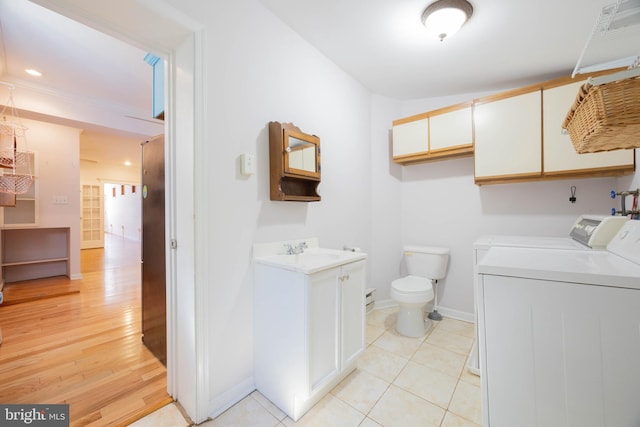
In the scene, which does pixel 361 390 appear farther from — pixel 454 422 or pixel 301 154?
pixel 301 154

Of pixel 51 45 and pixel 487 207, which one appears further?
pixel 487 207

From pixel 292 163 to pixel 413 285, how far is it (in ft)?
4.93

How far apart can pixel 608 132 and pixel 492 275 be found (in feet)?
2.08

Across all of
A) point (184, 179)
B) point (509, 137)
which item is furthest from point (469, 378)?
point (184, 179)

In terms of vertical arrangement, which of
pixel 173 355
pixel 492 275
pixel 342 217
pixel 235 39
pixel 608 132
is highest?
pixel 235 39

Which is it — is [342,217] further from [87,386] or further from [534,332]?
[87,386]

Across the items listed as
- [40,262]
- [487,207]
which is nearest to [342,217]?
[487,207]

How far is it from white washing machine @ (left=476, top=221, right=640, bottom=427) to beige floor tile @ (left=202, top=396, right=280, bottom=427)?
104 cm

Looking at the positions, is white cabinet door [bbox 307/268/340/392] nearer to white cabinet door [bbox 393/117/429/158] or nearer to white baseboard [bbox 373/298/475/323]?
white baseboard [bbox 373/298/475/323]

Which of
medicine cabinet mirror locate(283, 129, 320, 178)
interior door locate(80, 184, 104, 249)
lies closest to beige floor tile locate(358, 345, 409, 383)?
medicine cabinet mirror locate(283, 129, 320, 178)

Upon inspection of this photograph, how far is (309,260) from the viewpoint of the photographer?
5.80ft

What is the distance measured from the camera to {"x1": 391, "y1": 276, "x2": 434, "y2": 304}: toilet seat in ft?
6.92

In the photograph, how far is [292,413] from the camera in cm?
135

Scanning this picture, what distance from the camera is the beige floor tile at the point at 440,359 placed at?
1763 millimetres
